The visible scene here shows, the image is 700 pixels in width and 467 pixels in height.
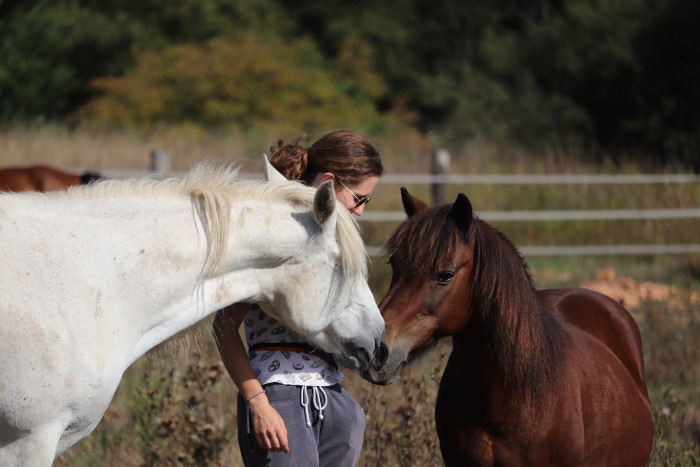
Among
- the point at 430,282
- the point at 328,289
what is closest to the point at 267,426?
the point at 328,289

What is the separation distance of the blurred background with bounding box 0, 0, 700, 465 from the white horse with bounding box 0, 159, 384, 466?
275 mm

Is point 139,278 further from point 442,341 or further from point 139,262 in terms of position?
point 442,341

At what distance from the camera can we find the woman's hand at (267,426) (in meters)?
2.27

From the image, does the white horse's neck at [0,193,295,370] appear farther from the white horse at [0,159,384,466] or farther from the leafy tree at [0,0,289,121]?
the leafy tree at [0,0,289,121]

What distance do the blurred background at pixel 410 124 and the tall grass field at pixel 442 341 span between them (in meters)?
0.02

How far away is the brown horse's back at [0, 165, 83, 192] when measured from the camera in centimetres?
666

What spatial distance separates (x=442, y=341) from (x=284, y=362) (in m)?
2.83

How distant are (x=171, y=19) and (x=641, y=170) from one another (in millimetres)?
16566

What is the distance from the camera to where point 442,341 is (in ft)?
16.7

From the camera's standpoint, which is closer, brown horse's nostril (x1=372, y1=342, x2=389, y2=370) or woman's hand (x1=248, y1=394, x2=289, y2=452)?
woman's hand (x1=248, y1=394, x2=289, y2=452)

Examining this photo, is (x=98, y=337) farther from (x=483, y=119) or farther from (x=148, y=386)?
(x=483, y=119)

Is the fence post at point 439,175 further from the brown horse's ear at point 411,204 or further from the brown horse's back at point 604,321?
the brown horse's ear at point 411,204

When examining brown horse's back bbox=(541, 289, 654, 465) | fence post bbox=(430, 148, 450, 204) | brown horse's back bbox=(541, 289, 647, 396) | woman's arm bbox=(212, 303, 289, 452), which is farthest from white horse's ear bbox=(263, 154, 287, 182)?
fence post bbox=(430, 148, 450, 204)

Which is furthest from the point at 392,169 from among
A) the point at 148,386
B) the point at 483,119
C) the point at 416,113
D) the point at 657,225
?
the point at 416,113
